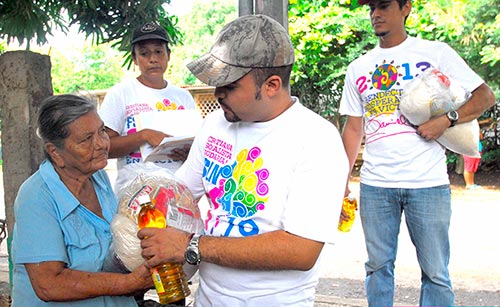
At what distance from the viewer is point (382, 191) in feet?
10.6

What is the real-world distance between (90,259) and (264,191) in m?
0.74

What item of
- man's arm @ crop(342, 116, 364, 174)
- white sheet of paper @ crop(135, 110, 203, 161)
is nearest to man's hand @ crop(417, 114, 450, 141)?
man's arm @ crop(342, 116, 364, 174)

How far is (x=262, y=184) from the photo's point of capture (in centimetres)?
193

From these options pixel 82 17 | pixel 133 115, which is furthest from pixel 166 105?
pixel 82 17

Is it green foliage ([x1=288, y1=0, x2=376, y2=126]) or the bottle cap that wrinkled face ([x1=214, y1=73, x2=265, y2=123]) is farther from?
green foliage ([x1=288, y1=0, x2=376, y2=126])

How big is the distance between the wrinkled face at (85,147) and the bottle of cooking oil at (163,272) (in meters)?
0.37

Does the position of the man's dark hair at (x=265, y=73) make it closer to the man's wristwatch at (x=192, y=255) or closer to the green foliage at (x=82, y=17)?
the man's wristwatch at (x=192, y=255)

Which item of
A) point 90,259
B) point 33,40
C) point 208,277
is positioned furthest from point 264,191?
point 33,40

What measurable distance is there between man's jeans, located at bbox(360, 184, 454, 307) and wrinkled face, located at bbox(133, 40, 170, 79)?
1471 millimetres

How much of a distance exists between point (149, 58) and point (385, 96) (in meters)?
1.46

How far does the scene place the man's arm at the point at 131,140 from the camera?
3176 millimetres

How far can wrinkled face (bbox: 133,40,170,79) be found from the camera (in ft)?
11.8

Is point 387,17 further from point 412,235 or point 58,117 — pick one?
point 58,117

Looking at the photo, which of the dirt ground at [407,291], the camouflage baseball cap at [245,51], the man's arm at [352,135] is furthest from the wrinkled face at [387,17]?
the dirt ground at [407,291]
